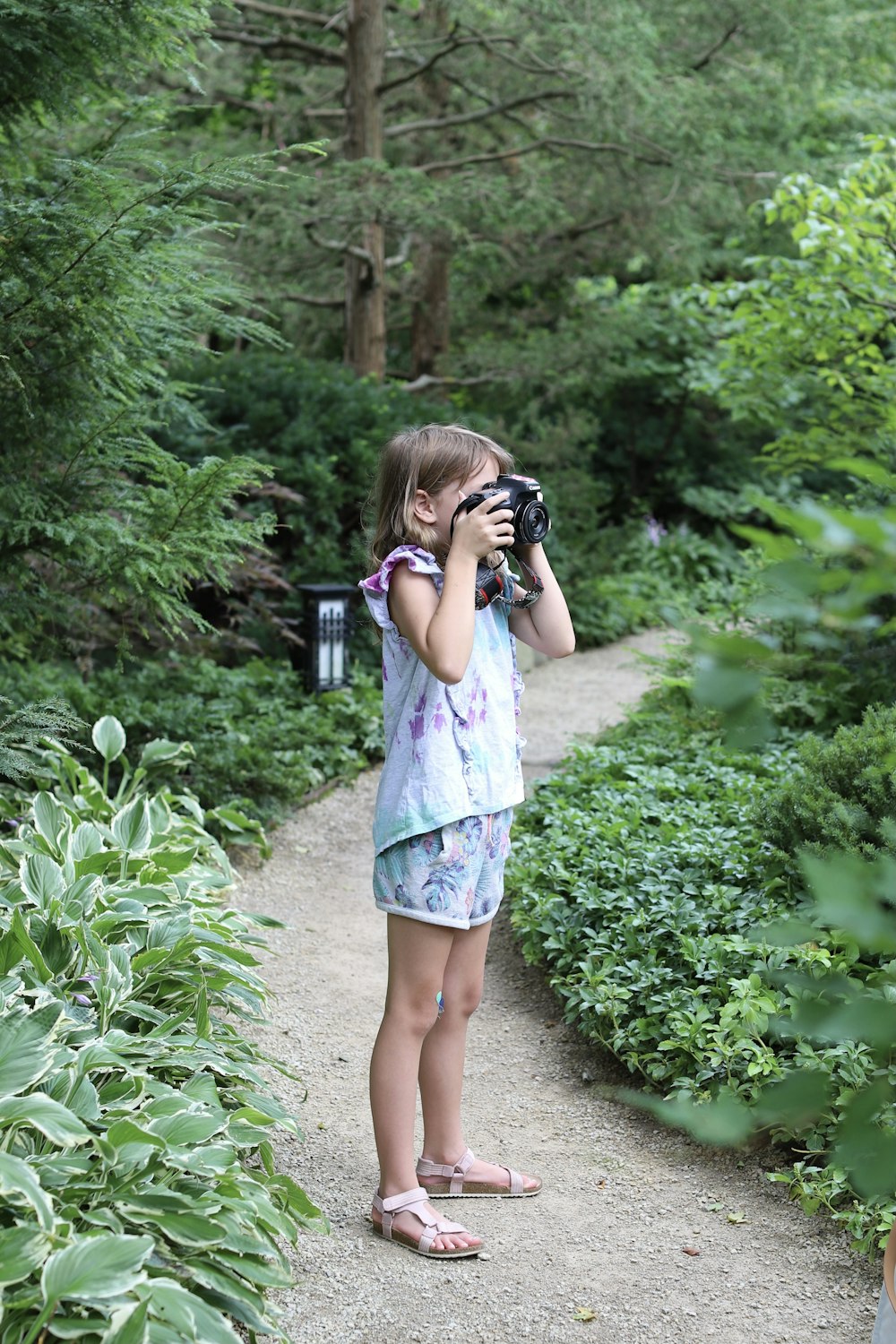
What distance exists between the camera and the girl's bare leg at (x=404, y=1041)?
8.02 feet

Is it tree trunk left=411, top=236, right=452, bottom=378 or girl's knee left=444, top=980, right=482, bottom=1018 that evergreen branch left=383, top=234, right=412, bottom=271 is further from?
girl's knee left=444, top=980, right=482, bottom=1018

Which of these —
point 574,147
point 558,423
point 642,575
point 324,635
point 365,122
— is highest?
point 365,122

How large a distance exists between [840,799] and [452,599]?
1.61 meters

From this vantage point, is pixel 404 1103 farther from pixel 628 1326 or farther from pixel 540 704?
pixel 540 704

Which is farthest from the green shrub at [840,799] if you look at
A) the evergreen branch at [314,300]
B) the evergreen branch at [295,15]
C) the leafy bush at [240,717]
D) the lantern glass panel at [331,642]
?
the evergreen branch at [295,15]

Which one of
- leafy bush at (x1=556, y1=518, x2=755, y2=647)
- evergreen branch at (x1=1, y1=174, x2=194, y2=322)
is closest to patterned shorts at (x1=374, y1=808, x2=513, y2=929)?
evergreen branch at (x1=1, y1=174, x2=194, y2=322)

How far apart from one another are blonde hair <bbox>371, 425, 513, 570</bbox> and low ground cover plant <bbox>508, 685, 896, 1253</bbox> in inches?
43.4

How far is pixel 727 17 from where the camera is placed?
894 centimetres

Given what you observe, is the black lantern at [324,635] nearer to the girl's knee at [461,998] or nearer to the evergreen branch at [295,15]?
the girl's knee at [461,998]

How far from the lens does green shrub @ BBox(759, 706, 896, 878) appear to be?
3307 millimetres

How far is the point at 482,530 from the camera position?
238 cm

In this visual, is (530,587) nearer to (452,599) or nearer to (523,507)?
(523,507)

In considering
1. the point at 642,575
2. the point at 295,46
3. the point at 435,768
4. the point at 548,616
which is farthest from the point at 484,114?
the point at 435,768

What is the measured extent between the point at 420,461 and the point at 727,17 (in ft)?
26.2
